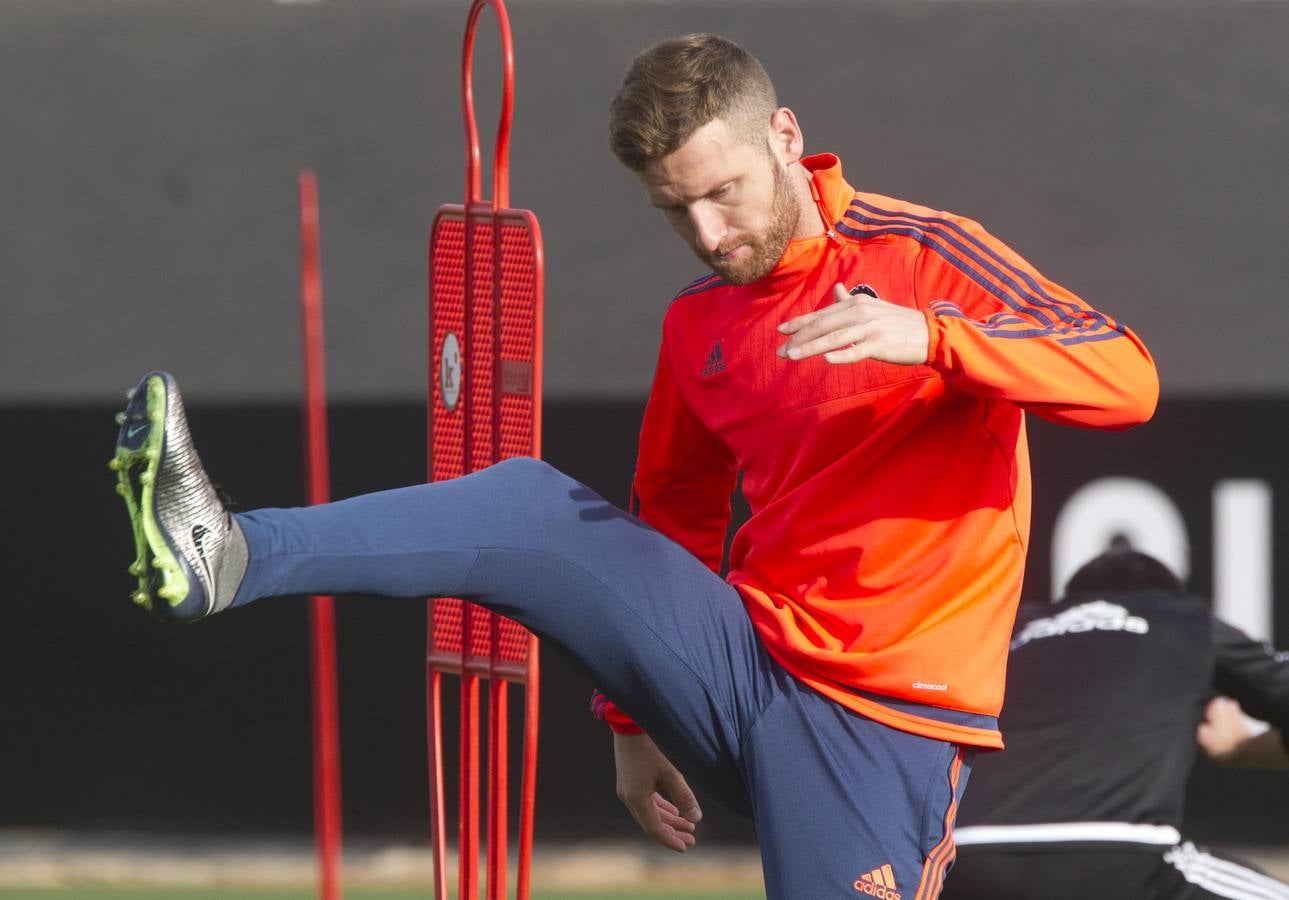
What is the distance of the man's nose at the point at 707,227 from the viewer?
7.87 feet

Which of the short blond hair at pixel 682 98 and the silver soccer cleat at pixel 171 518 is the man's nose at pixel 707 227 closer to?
the short blond hair at pixel 682 98

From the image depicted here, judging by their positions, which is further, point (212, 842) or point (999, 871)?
point (212, 842)

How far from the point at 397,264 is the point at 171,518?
3.08 meters

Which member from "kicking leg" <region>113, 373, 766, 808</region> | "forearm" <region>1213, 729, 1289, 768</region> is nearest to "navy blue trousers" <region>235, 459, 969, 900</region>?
"kicking leg" <region>113, 373, 766, 808</region>

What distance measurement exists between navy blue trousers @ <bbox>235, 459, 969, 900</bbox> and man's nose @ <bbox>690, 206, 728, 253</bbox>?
1.19ft

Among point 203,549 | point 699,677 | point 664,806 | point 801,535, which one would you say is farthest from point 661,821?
point 203,549

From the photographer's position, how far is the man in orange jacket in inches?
93.0

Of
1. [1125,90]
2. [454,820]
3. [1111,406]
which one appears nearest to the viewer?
[1111,406]

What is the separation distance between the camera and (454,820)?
18.7ft

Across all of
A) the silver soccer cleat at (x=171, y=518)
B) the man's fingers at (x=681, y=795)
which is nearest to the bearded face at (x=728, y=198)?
the silver soccer cleat at (x=171, y=518)

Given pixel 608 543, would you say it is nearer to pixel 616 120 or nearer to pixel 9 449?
pixel 616 120

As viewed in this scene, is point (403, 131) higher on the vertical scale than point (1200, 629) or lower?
higher

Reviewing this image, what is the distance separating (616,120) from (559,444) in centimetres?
272

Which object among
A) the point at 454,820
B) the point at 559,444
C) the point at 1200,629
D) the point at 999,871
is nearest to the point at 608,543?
the point at 999,871
